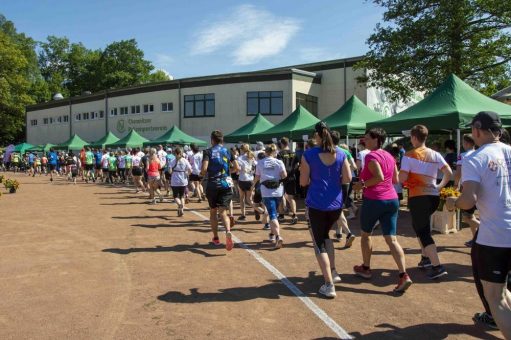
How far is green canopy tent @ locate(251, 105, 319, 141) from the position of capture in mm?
18000

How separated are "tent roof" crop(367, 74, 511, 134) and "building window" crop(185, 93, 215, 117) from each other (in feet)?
84.3

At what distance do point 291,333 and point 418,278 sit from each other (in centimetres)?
254

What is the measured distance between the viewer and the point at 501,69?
935 inches

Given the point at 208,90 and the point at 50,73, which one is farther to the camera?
the point at 50,73

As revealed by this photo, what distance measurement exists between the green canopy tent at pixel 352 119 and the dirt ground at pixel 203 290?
6.34 m

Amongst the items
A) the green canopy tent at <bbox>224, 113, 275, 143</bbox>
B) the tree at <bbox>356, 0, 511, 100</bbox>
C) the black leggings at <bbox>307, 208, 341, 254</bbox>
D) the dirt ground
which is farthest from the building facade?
the black leggings at <bbox>307, 208, 341, 254</bbox>

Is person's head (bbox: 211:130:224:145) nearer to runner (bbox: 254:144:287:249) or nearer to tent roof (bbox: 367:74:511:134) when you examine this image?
runner (bbox: 254:144:287:249)

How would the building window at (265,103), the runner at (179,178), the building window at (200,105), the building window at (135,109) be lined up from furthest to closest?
the building window at (135,109), the building window at (200,105), the building window at (265,103), the runner at (179,178)

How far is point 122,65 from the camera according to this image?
6206 centimetres

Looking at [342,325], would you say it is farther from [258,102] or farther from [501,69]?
[258,102]

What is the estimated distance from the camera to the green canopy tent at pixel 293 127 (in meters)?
18.0

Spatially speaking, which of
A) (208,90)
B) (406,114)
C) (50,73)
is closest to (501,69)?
(406,114)

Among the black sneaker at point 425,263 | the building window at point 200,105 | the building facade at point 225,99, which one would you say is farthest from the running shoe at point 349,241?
the building window at point 200,105

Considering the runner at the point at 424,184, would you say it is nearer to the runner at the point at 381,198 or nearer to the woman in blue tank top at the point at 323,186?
the runner at the point at 381,198
